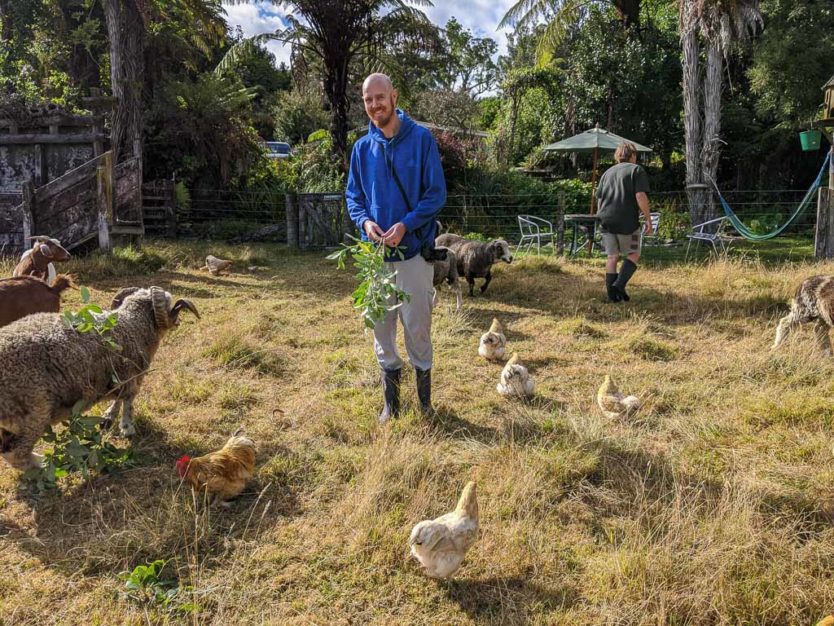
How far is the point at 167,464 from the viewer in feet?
12.5

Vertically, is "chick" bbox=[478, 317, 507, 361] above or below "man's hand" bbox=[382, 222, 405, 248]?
below

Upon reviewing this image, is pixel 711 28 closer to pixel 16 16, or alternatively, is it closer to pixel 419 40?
pixel 419 40

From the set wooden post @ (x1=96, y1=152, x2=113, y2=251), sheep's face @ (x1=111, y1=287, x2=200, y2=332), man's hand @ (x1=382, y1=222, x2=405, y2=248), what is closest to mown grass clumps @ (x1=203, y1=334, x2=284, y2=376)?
sheep's face @ (x1=111, y1=287, x2=200, y2=332)

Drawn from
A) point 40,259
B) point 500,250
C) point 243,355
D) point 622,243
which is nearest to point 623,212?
point 622,243

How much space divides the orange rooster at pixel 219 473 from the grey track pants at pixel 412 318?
1246 millimetres

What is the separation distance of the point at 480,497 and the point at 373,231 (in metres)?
1.82

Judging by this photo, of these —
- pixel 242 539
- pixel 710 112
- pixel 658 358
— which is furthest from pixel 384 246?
pixel 710 112

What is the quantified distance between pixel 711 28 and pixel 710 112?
230 cm

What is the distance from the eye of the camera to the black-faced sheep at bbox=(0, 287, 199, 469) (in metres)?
3.25

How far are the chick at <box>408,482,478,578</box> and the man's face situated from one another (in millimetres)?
2512

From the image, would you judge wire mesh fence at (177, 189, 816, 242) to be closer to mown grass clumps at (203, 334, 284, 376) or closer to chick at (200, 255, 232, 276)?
chick at (200, 255, 232, 276)

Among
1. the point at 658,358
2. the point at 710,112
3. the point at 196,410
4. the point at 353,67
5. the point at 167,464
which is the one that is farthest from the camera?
the point at 353,67

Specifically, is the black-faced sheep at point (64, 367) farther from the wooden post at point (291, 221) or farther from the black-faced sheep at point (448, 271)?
the wooden post at point (291, 221)

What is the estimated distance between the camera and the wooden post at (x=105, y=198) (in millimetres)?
Answer: 10234
